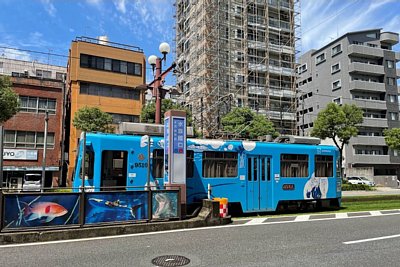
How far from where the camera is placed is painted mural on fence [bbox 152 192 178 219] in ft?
34.7

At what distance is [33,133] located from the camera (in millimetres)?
35062

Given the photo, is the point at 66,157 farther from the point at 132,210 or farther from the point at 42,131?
the point at 132,210

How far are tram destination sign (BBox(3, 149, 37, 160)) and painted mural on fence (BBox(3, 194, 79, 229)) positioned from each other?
2784 centimetres

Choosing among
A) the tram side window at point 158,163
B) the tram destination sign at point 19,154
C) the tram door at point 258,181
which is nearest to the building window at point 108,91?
the tram destination sign at point 19,154

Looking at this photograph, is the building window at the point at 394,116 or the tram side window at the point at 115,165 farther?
the building window at the point at 394,116

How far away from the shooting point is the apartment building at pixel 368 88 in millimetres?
54094

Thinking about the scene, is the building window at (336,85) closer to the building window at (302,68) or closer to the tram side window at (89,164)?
the building window at (302,68)

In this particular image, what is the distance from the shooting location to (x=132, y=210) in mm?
10172

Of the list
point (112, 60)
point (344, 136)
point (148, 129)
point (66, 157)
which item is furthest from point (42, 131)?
point (344, 136)

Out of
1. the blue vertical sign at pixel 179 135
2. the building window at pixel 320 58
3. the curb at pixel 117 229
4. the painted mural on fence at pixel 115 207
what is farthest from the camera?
the building window at pixel 320 58

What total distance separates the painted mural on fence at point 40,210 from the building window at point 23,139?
28506mm

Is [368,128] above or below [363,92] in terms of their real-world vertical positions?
below

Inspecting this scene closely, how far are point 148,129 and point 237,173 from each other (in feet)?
12.5

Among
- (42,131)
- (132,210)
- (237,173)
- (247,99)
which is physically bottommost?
(132,210)
